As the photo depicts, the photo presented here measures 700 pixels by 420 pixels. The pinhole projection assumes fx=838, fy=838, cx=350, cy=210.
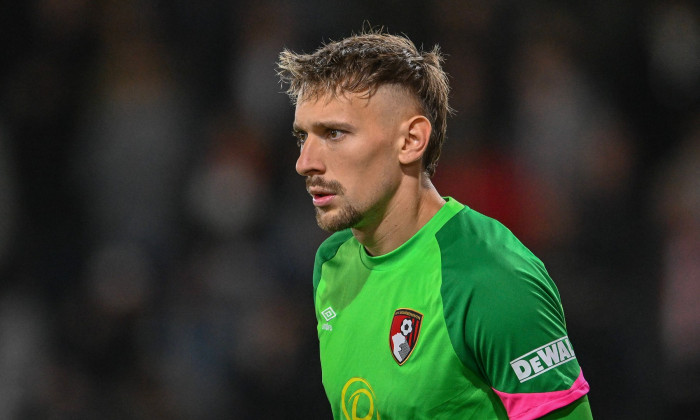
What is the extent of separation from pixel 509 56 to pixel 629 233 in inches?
44.1

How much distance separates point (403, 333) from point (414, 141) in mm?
482

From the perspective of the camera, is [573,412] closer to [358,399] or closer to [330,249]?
[358,399]

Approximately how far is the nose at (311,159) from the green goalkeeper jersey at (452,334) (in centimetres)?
30

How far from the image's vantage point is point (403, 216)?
2.15m

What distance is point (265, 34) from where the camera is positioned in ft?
14.7

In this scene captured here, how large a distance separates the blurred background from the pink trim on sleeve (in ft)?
7.43

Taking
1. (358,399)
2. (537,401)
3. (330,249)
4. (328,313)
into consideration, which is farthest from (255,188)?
(537,401)

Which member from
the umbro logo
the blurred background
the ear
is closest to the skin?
the ear

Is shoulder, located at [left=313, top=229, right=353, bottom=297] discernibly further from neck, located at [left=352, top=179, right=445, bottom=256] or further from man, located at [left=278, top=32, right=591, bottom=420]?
neck, located at [left=352, top=179, right=445, bottom=256]

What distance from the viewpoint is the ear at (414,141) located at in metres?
2.11

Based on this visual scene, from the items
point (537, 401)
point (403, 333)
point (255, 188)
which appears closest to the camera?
point (537, 401)

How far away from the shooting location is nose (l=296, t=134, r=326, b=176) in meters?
2.09

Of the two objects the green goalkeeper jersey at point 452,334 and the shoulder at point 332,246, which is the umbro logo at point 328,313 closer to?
the green goalkeeper jersey at point 452,334

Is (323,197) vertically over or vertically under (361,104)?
under
